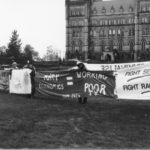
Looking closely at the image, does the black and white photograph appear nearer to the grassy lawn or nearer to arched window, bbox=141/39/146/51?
the grassy lawn

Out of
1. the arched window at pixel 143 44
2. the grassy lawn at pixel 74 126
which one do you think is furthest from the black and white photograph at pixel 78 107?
the arched window at pixel 143 44

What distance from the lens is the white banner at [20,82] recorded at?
685 inches

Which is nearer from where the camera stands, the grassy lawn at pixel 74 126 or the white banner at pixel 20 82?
the grassy lawn at pixel 74 126

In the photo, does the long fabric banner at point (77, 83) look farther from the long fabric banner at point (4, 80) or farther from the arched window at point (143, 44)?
the arched window at point (143, 44)

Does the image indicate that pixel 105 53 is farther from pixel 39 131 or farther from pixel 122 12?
pixel 39 131

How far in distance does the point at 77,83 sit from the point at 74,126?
5.19m

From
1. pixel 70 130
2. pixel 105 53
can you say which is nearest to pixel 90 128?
pixel 70 130

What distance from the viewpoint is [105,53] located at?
10619 cm

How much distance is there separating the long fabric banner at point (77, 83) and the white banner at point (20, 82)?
119 centimetres

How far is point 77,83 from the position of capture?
47.9ft

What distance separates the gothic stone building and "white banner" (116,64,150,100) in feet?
308

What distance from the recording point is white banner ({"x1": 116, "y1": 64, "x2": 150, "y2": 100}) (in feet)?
40.9

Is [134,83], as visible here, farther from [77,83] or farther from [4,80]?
[4,80]

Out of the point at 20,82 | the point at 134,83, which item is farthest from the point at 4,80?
the point at 134,83
